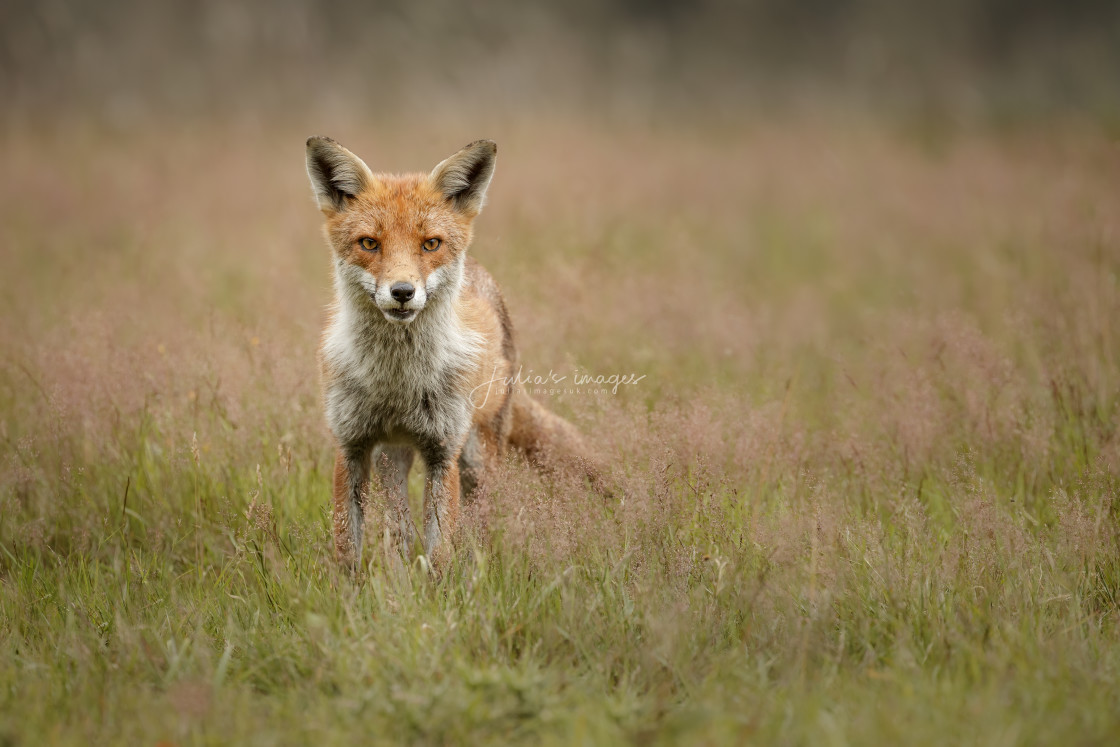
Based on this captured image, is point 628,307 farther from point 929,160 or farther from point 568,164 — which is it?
point 929,160

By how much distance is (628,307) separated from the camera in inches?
242

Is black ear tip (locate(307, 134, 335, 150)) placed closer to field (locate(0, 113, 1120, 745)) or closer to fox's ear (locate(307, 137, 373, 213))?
fox's ear (locate(307, 137, 373, 213))

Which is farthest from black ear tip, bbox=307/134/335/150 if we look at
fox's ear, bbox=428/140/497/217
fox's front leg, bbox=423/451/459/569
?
fox's front leg, bbox=423/451/459/569

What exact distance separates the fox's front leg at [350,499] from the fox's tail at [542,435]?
0.89m

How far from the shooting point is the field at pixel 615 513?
2547 mm

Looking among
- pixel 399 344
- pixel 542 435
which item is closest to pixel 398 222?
pixel 399 344

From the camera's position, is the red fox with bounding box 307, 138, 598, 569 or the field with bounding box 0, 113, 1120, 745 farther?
the red fox with bounding box 307, 138, 598, 569

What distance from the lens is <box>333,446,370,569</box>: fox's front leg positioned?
3.60 metres

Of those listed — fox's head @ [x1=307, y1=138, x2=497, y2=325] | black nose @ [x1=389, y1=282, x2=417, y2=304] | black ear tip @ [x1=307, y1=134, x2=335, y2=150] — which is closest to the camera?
black nose @ [x1=389, y1=282, x2=417, y2=304]

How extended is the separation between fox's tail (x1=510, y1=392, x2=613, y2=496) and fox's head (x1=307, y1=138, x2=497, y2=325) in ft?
3.34

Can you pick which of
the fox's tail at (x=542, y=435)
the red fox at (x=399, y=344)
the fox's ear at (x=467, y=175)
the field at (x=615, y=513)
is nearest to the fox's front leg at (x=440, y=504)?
the red fox at (x=399, y=344)

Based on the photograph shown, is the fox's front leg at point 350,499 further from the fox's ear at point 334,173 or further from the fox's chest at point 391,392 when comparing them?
the fox's ear at point 334,173

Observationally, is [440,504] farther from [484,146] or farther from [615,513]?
[484,146]

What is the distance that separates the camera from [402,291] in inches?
130
